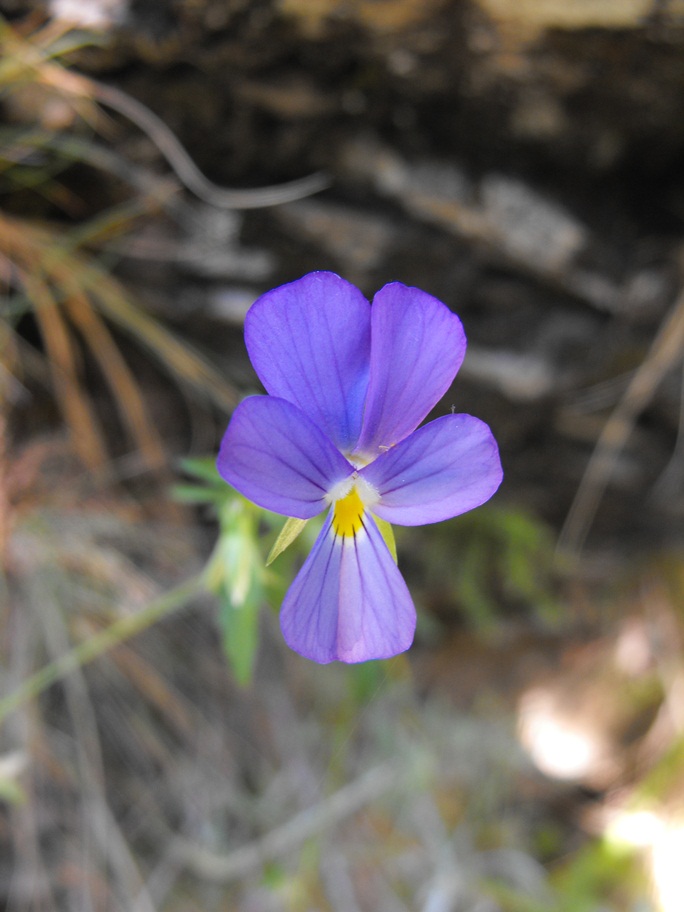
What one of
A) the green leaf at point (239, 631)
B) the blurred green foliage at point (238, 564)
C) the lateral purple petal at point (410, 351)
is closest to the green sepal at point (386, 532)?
the lateral purple petal at point (410, 351)

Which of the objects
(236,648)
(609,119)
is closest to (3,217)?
(236,648)

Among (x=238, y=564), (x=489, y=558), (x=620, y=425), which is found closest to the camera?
(x=238, y=564)

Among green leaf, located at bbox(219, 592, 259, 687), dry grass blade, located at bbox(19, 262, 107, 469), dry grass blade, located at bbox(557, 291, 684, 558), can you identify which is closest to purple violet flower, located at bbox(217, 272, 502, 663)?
green leaf, located at bbox(219, 592, 259, 687)

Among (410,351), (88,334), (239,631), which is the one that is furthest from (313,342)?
(88,334)

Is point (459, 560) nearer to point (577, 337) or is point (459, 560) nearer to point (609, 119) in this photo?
point (577, 337)

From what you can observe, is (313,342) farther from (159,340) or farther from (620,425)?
(620,425)
